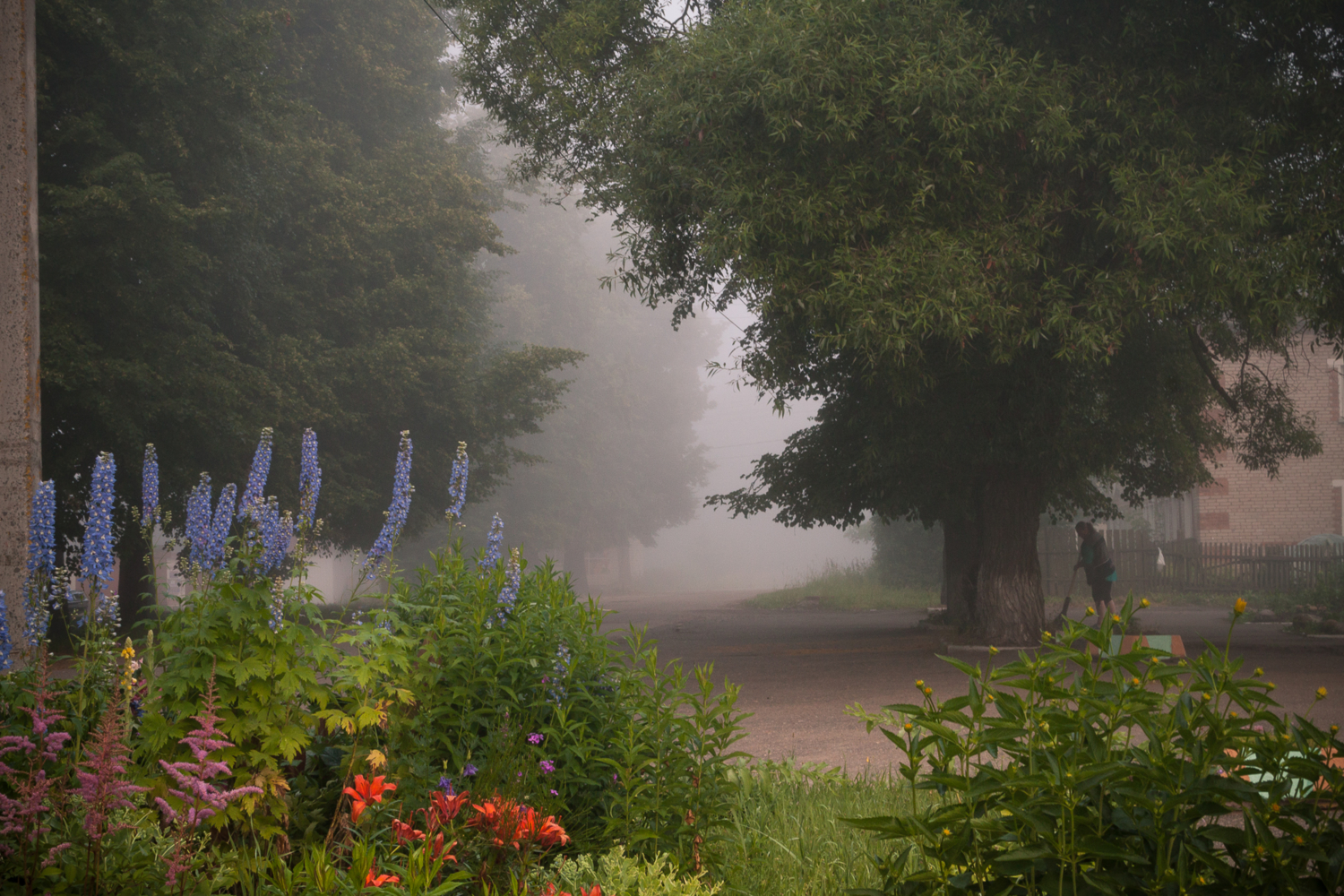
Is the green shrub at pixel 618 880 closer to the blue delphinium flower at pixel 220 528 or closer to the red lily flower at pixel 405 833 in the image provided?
the red lily flower at pixel 405 833

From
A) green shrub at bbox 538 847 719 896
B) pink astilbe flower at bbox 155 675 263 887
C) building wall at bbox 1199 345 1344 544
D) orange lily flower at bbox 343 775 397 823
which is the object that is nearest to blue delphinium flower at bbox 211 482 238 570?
pink astilbe flower at bbox 155 675 263 887

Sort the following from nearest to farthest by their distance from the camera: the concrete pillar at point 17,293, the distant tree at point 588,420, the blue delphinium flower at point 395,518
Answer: the blue delphinium flower at point 395,518 → the concrete pillar at point 17,293 → the distant tree at point 588,420

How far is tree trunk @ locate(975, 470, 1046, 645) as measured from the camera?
42.8ft

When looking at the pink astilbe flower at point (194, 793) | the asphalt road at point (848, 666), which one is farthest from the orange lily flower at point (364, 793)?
the asphalt road at point (848, 666)

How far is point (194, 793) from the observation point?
258 cm

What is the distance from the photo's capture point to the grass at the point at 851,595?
2691 cm

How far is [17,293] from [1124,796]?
297 inches

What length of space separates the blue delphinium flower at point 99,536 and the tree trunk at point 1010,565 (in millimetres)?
11621

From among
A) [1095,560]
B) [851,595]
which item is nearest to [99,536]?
[1095,560]

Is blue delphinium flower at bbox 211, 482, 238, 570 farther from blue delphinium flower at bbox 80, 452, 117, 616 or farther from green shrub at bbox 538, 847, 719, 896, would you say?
green shrub at bbox 538, 847, 719, 896

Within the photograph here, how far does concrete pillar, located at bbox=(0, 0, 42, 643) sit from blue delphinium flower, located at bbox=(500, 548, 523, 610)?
425 centimetres

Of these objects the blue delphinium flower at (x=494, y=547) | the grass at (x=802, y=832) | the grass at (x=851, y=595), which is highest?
the blue delphinium flower at (x=494, y=547)

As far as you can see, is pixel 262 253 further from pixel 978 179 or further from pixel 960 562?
pixel 960 562

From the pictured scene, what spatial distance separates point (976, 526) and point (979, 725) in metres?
13.6
